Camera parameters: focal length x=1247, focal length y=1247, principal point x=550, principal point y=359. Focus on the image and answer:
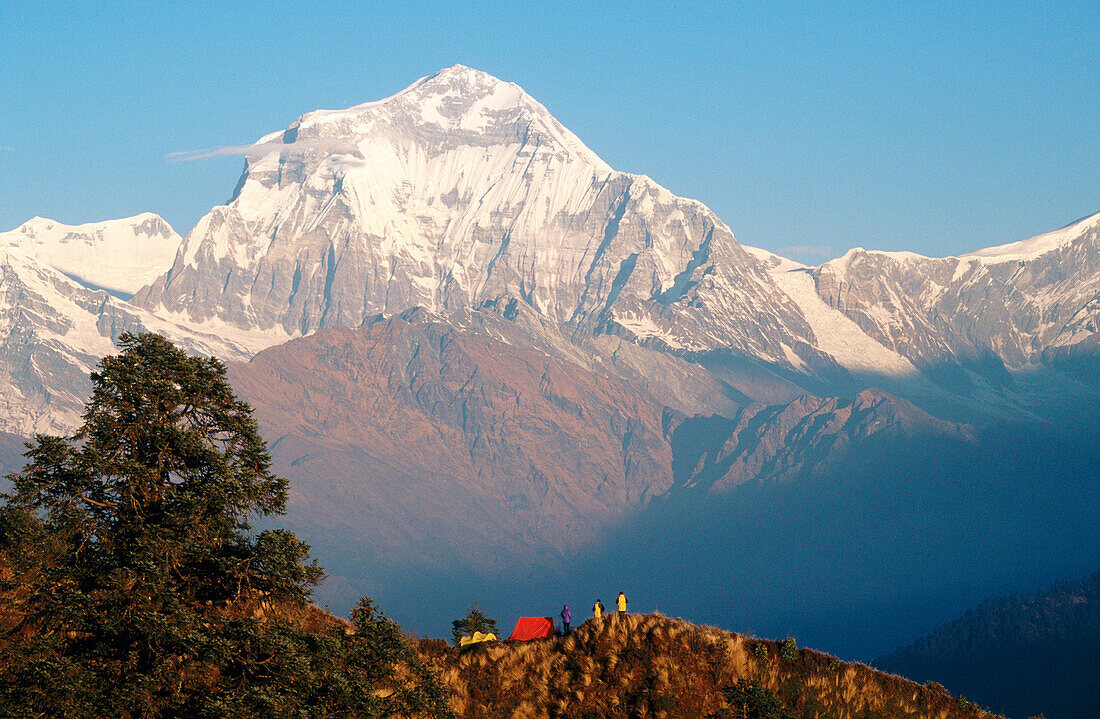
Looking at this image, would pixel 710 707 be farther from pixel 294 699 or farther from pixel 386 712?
pixel 294 699

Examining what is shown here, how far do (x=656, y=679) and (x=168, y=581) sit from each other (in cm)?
1576

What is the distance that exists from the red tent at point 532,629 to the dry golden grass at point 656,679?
369 centimetres

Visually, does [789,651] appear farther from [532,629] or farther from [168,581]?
[168,581]

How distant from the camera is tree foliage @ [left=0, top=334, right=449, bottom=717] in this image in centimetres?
2970

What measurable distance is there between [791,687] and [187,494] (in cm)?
2013

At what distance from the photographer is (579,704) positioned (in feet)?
128

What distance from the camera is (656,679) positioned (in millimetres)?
39000

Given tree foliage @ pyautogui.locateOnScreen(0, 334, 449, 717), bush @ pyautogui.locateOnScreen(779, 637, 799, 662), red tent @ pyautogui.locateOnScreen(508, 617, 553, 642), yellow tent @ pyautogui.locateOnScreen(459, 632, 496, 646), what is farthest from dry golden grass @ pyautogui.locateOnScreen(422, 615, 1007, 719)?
tree foliage @ pyautogui.locateOnScreen(0, 334, 449, 717)

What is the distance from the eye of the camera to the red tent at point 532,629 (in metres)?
47.5

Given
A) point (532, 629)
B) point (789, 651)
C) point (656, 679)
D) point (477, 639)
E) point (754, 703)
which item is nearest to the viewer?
point (754, 703)

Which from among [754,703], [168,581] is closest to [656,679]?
[754,703]

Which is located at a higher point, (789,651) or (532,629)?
(532,629)

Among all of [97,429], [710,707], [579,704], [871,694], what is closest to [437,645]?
[579,704]

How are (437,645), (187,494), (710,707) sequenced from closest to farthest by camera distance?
(187,494) → (710,707) → (437,645)
